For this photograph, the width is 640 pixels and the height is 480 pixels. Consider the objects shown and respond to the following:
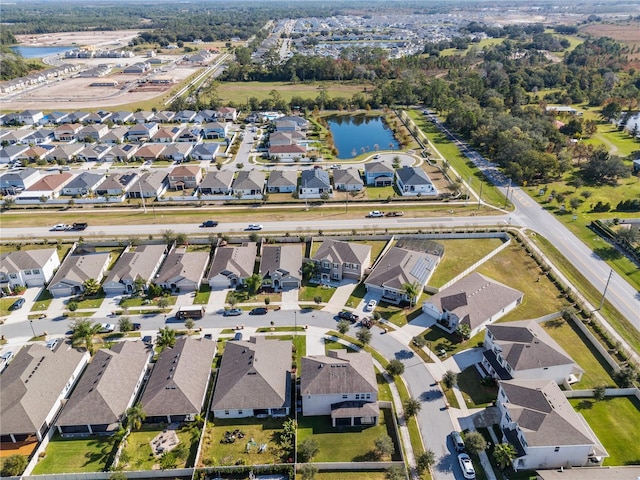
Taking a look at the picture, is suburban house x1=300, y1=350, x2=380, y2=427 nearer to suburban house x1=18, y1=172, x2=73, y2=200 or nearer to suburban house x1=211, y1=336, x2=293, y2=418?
suburban house x1=211, y1=336, x2=293, y2=418

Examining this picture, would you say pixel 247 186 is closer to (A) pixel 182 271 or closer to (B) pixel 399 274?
(A) pixel 182 271

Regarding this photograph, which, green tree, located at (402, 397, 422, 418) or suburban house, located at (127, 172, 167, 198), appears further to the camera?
suburban house, located at (127, 172, 167, 198)

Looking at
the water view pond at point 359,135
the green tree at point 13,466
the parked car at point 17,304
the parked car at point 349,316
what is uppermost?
the green tree at point 13,466

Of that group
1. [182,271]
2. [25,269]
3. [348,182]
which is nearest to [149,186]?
[25,269]

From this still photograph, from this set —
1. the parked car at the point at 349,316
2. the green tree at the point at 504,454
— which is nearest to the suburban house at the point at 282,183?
the parked car at the point at 349,316

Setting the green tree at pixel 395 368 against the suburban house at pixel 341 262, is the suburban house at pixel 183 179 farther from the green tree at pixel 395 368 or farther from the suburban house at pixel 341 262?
the green tree at pixel 395 368

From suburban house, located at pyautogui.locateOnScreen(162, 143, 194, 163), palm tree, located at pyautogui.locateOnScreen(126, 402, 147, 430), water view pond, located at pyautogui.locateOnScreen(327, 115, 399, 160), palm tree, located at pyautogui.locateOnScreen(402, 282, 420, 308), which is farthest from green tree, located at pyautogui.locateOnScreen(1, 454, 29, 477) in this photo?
water view pond, located at pyautogui.locateOnScreen(327, 115, 399, 160)

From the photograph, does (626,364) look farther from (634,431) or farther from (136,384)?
(136,384)
